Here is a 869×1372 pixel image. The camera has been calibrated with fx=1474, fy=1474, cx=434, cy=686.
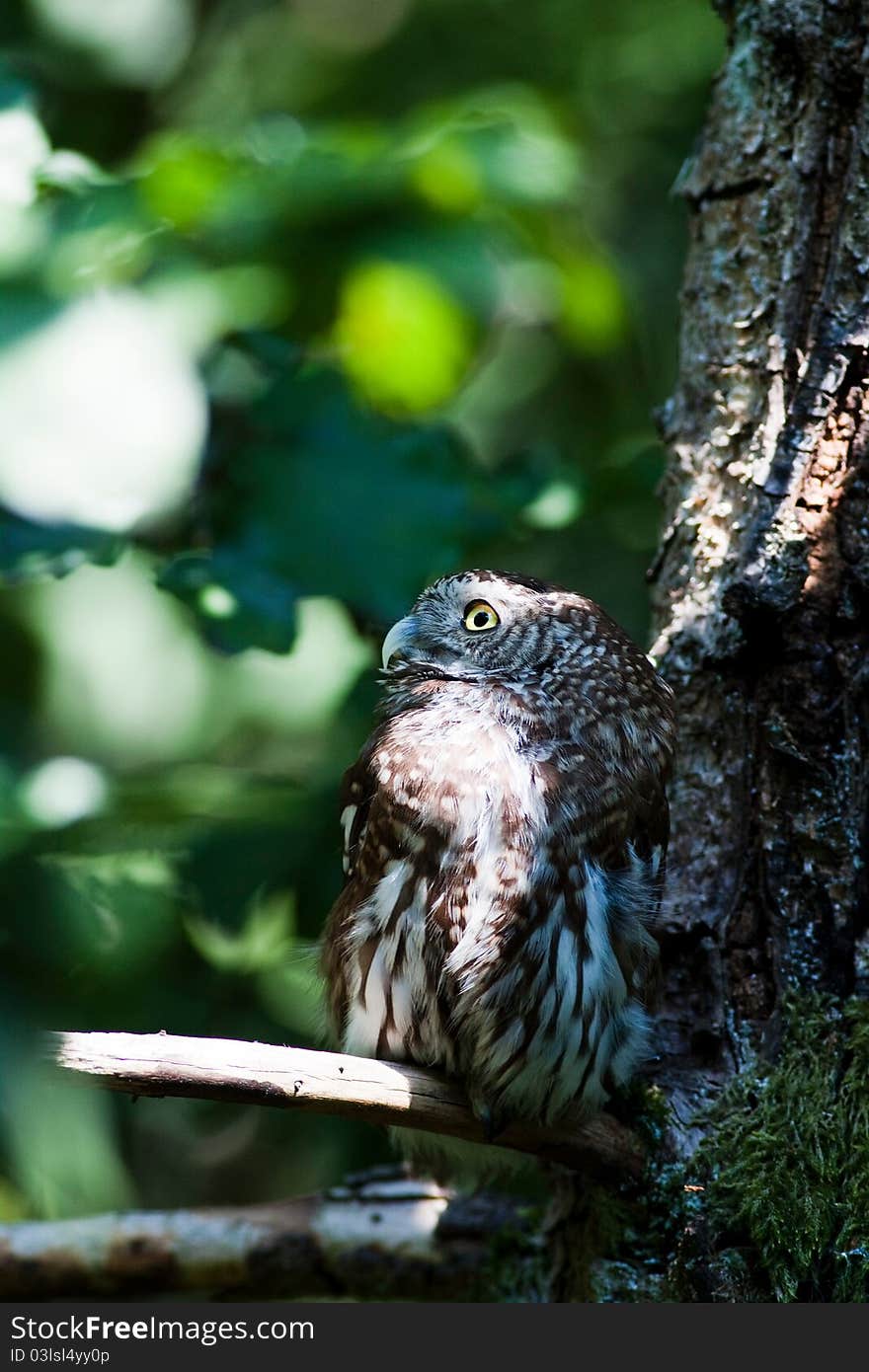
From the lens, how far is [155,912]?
298 centimetres

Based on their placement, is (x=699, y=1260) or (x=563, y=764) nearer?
(x=699, y=1260)

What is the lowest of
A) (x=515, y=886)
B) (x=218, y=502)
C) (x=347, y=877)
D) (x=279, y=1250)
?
(x=279, y=1250)

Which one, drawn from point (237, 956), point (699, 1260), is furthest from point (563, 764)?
point (237, 956)

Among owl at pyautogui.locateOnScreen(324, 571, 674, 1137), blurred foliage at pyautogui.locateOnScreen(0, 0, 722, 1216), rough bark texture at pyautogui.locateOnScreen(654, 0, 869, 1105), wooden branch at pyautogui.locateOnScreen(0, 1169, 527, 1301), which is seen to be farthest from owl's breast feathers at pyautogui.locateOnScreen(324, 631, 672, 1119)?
wooden branch at pyautogui.locateOnScreen(0, 1169, 527, 1301)

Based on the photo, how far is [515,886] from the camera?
2432 millimetres

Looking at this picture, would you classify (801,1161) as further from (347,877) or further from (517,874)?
(347,877)

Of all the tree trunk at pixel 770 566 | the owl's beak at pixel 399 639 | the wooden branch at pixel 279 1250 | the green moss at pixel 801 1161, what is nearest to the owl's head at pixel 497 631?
the owl's beak at pixel 399 639

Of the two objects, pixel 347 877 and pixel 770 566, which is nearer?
pixel 770 566

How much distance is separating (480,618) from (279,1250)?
1.47 m

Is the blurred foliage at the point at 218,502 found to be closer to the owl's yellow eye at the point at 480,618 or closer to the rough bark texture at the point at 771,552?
the owl's yellow eye at the point at 480,618

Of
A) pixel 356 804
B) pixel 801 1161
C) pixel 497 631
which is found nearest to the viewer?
pixel 801 1161

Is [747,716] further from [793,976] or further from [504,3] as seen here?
[504,3]

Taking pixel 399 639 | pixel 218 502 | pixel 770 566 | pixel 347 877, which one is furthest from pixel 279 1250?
pixel 770 566

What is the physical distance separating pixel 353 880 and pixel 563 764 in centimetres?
47
